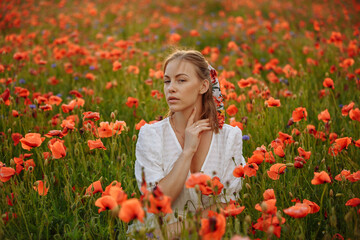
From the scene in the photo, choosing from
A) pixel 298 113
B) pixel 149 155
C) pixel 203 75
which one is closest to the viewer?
pixel 149 155

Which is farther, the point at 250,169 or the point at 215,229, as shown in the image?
the point at 250,169

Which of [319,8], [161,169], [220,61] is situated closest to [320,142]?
[161,169]

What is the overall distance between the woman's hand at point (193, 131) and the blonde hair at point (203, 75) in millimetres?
58

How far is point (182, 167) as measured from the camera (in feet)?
6.04

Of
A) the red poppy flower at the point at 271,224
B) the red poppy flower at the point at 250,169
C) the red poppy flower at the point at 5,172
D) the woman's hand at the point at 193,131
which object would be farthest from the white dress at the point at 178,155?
the red poppy flower at the point at 5,172

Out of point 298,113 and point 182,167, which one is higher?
point 298,113

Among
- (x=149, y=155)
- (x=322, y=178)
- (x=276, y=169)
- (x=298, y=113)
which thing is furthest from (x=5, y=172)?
(x=298, y=113)

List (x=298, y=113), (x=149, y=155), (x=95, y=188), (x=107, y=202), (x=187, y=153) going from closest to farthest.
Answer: (x=107, y=202), (x=95, y=188), (x=187, y=153), (x=149, y=155), (x=298, y=113)

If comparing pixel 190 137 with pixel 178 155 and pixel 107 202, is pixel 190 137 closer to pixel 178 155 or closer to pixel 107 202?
pixel 178 155

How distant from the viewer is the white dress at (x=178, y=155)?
78.0 inches

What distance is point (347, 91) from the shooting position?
142 inches

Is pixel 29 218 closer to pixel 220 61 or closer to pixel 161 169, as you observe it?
pixel 161 169

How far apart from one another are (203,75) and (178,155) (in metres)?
0.53

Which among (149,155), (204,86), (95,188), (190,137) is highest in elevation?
(204,86)
